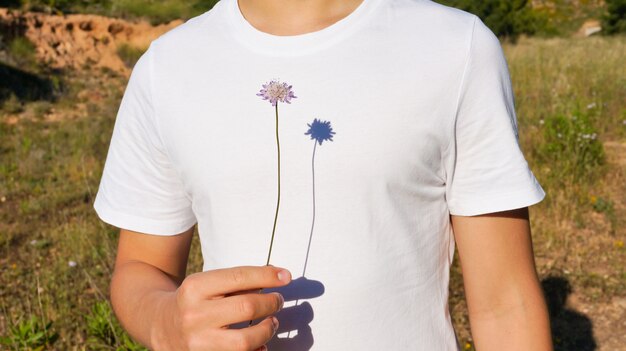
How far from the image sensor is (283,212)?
89cm

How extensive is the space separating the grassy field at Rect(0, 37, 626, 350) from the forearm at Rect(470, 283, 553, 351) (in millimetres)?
2286

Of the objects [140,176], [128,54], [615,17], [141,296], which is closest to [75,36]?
[128,54]

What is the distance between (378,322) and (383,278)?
0.06m

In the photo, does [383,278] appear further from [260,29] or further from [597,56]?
[597,56]

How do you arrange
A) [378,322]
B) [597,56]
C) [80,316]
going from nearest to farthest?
1. [378,322]
2. [80,316]
3. [597,56]

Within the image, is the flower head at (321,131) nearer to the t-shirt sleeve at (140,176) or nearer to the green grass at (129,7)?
the t-shirt sleeve at (140,176)

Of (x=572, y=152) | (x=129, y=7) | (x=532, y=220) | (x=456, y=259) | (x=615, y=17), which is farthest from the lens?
(x=615, y=17)

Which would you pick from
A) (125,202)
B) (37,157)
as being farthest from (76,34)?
(125,202)

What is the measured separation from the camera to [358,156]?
854mm

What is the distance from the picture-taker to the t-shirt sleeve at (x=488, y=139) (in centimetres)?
85

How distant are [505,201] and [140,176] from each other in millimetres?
562

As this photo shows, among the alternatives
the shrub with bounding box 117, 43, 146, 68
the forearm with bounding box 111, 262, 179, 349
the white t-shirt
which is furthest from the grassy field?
the shrub with bounding box 117, 43, 146, 68

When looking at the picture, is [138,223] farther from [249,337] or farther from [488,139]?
[488,139]

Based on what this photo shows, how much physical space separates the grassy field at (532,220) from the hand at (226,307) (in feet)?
7.66
